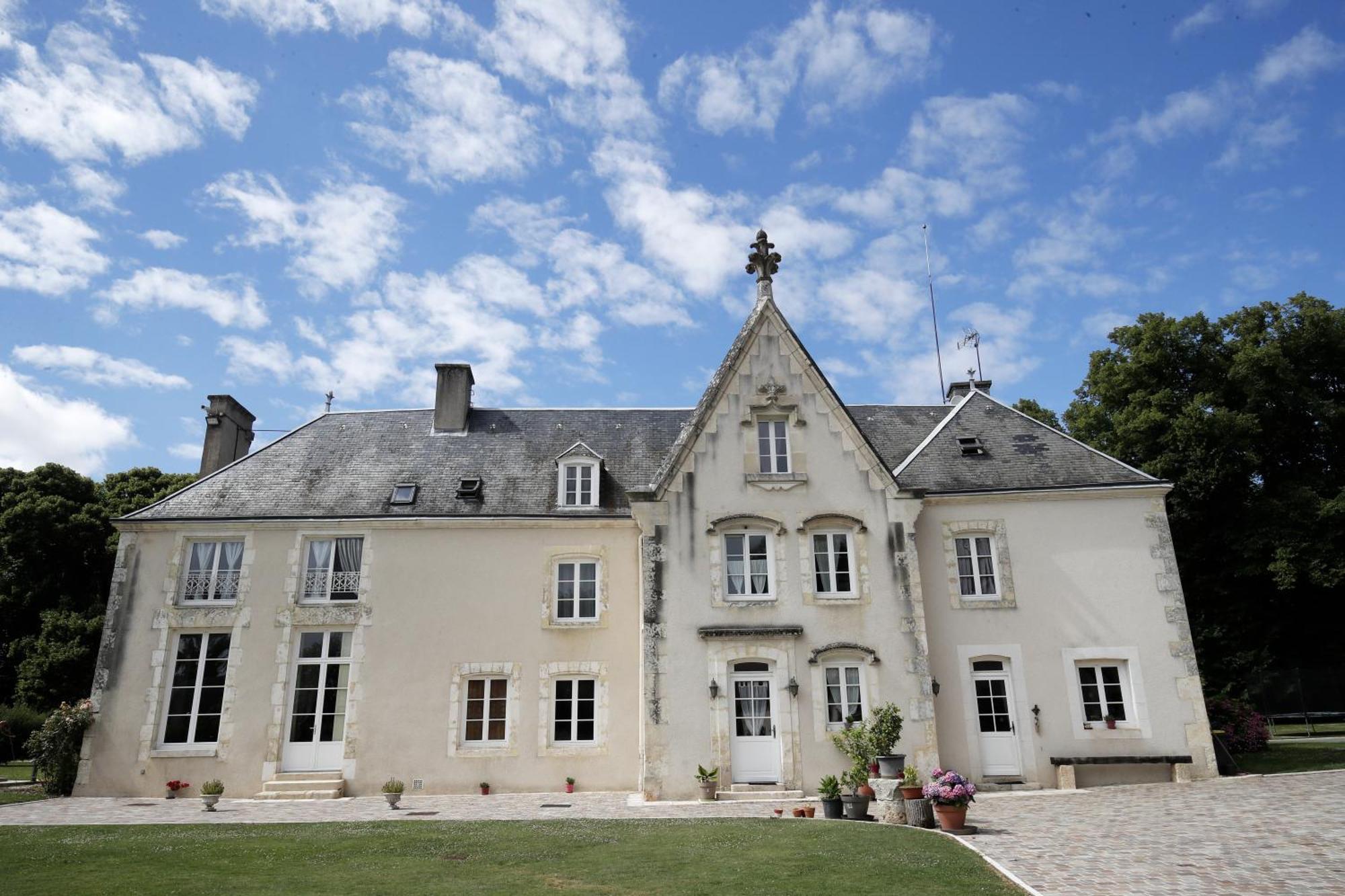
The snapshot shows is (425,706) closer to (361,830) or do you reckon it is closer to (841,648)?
(361,830)

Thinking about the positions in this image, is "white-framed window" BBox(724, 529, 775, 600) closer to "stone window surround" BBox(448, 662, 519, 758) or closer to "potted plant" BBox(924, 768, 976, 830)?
"stone window surround" BBox(448, 662, 519, 758)

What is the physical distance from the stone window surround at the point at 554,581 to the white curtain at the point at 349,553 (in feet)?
13.5

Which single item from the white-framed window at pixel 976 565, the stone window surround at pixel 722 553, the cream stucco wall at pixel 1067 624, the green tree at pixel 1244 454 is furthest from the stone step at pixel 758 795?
the green tree at pixel 1244 454

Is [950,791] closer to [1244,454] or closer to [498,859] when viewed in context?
[498,859]

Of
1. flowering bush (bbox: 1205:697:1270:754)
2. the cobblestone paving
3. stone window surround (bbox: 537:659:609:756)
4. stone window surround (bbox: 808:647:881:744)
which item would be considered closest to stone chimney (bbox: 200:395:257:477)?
stone window surround (bbox: 537:659:609:756)

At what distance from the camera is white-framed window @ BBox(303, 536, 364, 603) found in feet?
60.6

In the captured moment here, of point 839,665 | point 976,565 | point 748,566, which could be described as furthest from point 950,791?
point 976,565

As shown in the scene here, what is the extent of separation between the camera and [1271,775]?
1603 centimetres

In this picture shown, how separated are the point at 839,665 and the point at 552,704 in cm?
600

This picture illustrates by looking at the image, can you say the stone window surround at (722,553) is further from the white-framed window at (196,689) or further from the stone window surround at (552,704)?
the white-framed window at (196,689)

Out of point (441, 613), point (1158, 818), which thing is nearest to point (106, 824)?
point (441, 613)

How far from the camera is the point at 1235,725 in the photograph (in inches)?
757

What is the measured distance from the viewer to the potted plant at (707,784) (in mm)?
15578

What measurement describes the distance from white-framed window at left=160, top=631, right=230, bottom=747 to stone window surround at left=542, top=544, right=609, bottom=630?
6.82 meters
